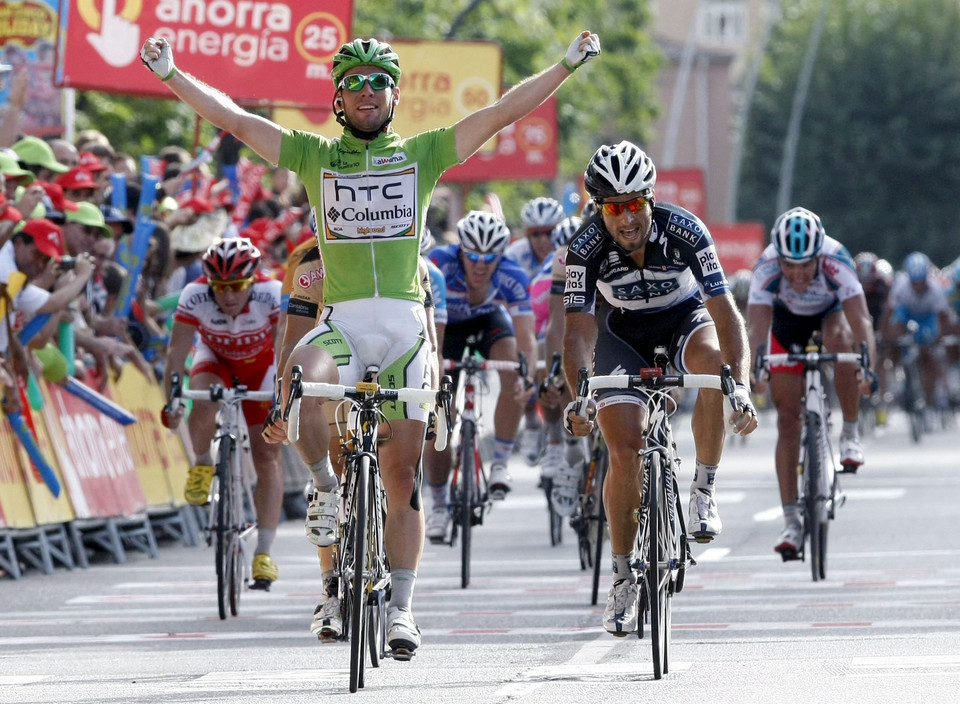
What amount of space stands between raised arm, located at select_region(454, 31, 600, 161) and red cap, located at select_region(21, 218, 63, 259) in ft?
17.8

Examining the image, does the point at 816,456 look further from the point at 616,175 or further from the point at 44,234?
the point at 44,234

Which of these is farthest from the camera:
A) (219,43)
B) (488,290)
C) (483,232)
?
(219,43)

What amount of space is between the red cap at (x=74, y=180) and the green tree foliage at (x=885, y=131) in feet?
187

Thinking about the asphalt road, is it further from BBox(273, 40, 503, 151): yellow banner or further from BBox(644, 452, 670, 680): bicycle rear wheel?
BBox(273, 40, 503, 151): yellow banner

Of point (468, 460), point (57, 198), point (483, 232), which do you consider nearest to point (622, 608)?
point (468, 460)

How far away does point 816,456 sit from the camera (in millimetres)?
13125

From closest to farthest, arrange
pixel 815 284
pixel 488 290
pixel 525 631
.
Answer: pixel 525 631 → pixel 815 284 → pixel 488 290

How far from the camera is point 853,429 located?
1395 cm

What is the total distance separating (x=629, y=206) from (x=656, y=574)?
1569 mm

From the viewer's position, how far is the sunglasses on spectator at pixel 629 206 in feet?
30.5

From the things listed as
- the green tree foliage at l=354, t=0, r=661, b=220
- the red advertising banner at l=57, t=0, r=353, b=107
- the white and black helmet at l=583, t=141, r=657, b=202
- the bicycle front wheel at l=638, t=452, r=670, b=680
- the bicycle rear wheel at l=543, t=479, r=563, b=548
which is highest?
the green tree foliage at l=354, t=0, r=661, b=220

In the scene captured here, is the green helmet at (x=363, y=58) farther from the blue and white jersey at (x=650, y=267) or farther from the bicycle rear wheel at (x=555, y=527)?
the bicycle rear wheel at (x=555, y=527)

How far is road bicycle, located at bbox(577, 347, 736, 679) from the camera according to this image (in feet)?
28.7

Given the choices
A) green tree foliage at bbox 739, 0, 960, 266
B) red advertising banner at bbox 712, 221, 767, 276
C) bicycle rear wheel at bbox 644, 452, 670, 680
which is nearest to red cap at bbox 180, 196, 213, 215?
bicycle rear wheel at bbox 644, 452, 670, 680
